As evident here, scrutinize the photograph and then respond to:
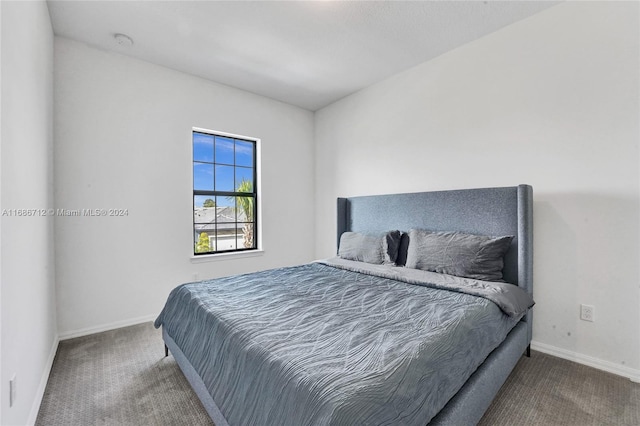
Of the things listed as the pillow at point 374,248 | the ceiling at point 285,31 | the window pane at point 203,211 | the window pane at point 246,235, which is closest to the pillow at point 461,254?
the pillow at point 374,248

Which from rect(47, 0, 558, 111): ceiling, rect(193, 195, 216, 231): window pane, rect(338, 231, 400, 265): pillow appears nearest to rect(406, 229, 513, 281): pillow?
rect(338, 231, 400, 265): pillow

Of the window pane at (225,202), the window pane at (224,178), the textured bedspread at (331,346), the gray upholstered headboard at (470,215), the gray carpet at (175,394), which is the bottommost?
the gray carpet at (175,394)

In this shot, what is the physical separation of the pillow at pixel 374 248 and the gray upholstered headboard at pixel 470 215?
220 millimetres

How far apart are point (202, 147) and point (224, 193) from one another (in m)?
0.61

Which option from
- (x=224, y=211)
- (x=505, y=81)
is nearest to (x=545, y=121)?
(x=505, y=81)

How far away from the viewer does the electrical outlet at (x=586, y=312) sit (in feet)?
6.82

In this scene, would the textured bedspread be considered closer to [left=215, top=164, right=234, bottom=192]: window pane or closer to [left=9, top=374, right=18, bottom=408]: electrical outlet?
[left=9, top=374, right=18, bottom=408]: electrical outlet

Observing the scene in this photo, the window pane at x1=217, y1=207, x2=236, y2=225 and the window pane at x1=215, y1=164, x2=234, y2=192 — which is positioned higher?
the window pane at x1=215, y1=164, x2=234, y2=192

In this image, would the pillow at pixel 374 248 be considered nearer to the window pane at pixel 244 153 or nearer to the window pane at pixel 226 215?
the window pane at pixel 226 215

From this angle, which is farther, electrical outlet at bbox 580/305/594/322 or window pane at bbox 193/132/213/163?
window pane at bbox 193/132/213/163

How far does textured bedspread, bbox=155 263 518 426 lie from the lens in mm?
943

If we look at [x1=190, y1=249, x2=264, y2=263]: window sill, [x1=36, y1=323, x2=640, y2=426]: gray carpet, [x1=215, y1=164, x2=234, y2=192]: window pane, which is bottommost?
[x1=36, y1=323, x2=640, y2=426]: gray carpet

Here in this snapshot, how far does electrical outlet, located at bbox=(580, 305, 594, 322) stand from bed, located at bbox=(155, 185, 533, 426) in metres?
0.34

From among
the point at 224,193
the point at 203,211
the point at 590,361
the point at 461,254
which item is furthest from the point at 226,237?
the point at 590,361
